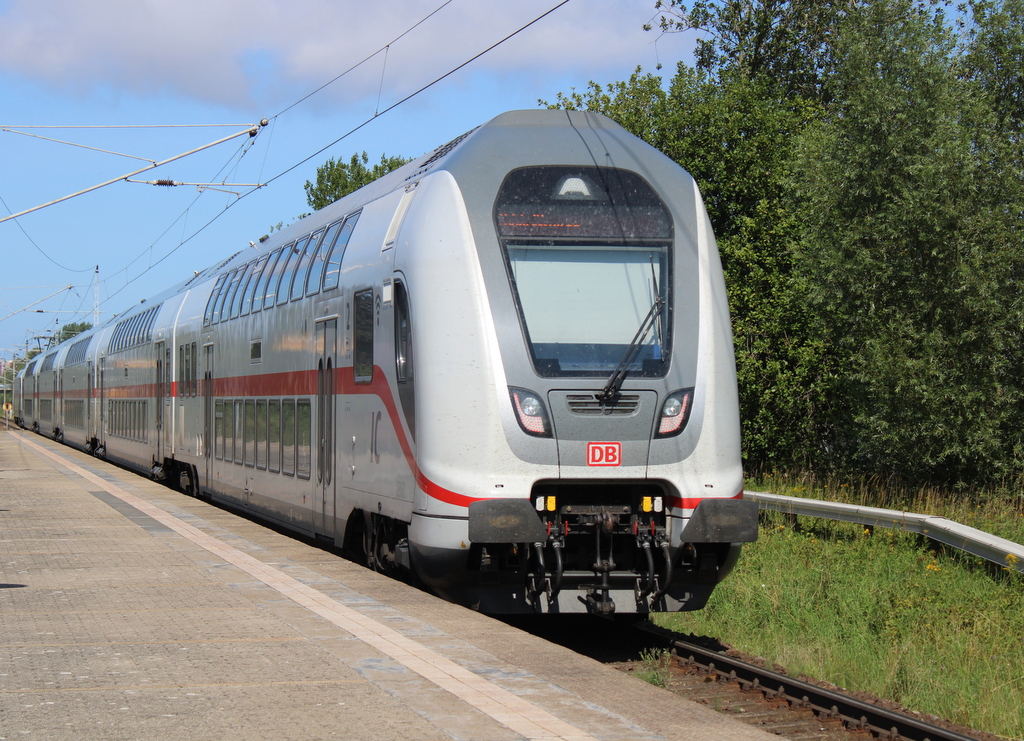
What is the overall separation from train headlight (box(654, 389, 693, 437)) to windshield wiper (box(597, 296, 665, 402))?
1.28 feet

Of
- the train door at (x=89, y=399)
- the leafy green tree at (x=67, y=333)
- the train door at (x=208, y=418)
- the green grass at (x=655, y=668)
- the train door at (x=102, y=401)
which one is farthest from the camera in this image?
the leafy green tree at (x=67, y=333)

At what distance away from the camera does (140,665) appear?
691cm

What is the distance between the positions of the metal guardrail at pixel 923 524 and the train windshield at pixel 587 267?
3.73 metres

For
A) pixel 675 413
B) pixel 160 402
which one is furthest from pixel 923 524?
pixel 160 402

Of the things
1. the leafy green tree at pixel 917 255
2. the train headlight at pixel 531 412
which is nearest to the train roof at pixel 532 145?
the train headlight at pixel 531 412

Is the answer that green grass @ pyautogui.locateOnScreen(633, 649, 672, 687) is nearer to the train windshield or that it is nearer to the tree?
the train windshield

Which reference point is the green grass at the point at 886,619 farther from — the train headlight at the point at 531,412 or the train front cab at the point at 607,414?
the train headlight at the point at 531,412

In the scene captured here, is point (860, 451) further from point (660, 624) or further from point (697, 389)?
point (697, 389)

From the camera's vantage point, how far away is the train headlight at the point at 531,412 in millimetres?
8453

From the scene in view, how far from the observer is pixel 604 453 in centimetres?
851

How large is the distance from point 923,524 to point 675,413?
4.50 meters

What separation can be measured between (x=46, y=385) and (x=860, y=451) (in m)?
45.5

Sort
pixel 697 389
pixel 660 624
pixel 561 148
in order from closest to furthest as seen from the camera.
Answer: pixel 697 389 → pixel 561 148 → pixel 660 624

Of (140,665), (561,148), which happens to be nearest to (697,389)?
(561,148)
